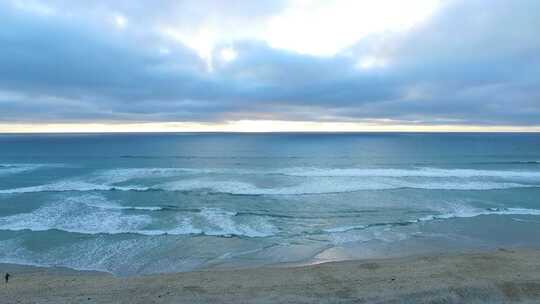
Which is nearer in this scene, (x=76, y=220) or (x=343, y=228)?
(x=343, y=228)

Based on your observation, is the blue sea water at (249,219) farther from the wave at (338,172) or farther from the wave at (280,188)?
the wave at (338,172)

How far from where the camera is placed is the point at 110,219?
16.7m

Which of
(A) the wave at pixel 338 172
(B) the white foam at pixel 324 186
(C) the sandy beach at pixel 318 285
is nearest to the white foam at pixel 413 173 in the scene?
(A) the wave at pixel 338 172

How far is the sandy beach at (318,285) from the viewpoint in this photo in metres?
7.92

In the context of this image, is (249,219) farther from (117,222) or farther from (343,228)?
(117,222)

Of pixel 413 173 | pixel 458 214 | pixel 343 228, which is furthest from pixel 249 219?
pixel 413 173

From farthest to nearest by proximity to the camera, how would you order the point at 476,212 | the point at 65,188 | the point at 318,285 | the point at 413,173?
the point at 413,173 → the point at 65,188 → the point at 476,212 → the point at 318,285

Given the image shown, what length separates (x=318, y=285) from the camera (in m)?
8.61

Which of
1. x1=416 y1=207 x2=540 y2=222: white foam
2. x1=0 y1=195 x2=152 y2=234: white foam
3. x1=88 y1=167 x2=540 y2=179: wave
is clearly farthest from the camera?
x1=88 y1=167 x2=540 y2=179: wave

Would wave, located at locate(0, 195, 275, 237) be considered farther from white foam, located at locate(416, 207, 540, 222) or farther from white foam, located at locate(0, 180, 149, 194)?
white foam, located at locate(416, 207, 540, 222)

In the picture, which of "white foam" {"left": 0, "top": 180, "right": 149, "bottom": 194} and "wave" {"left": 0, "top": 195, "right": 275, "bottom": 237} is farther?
"white foam" {"left": 0, "top": 180, "right": 149, "bottom": 194}

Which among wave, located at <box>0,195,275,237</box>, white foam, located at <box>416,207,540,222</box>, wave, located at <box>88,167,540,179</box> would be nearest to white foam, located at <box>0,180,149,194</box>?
wave, located at <box>88,167,540,179</box>

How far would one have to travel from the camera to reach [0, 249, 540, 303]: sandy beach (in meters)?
7.92

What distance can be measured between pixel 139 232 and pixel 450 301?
480 inches
